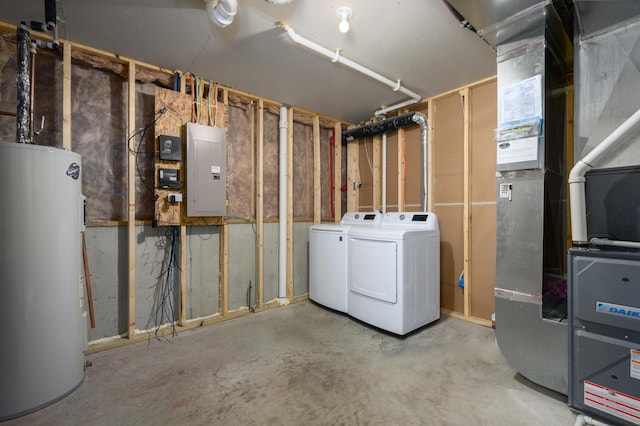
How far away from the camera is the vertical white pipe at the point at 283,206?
3.54 m

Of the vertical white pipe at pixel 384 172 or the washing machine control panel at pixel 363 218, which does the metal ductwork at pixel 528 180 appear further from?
the vertical white pipe at pixel 384 172

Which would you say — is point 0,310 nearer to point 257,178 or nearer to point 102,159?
point 102,159

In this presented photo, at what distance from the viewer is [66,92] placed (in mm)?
2264

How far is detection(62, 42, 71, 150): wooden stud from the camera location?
2.26m

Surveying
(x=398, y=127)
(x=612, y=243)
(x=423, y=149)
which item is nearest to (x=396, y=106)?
(x=398, y=127)

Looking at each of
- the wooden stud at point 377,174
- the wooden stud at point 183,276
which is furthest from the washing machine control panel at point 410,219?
the wooden stud at point 183,276

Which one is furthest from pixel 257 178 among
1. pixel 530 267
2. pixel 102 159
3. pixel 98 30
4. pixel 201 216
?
pixel 530 267

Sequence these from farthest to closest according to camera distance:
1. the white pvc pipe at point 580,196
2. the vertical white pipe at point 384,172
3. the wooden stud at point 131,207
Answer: the vertical white pipe at point 384,172 < the wooden stud at point 131,207 < the white pvc pipe at point 580,196

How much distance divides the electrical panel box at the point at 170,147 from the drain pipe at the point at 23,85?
86cm

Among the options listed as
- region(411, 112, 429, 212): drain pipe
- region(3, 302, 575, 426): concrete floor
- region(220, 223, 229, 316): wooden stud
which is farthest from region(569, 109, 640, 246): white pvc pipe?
region(220, 223, 229, 316): wooden stud

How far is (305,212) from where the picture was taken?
12.8ft

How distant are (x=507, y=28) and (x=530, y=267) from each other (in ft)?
5.21

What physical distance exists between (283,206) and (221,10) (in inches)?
85.3

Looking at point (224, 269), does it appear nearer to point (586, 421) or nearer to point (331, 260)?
point (331, 260)
